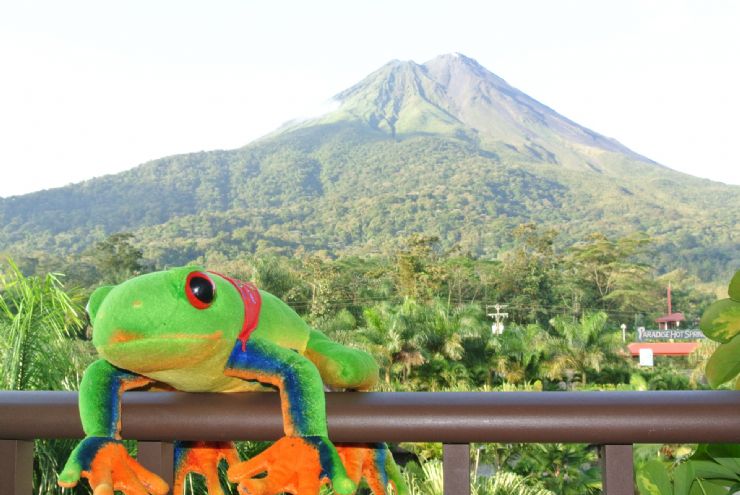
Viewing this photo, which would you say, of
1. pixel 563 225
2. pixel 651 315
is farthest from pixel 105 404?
pixel 563 225

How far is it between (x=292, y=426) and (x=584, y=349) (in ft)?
66.2

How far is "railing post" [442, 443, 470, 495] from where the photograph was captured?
1.89ft

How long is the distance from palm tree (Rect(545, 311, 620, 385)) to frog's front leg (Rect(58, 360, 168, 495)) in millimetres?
19738

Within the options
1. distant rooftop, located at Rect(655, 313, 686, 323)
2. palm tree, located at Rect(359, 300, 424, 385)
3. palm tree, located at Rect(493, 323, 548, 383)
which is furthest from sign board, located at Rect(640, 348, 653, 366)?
distant rooftop, located at Rect(655, 313, 686, 323)

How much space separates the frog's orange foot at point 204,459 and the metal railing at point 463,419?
0.06 meters

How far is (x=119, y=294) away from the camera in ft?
1.71

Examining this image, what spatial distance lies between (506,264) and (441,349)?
16.6 meters

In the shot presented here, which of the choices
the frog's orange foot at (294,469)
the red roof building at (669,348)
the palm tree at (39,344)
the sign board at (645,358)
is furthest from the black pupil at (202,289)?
the red roof building at (669,348)

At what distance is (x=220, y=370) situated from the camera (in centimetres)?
56

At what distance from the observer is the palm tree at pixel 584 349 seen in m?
19.6

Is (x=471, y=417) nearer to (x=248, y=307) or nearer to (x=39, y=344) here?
(x=248, y=307)

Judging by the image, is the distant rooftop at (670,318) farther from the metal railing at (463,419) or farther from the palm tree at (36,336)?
the metal railing at (463,419)

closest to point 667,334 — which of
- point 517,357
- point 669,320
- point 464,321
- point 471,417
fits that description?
point 669,320

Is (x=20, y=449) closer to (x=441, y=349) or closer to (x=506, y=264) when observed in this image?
(x=441, y=349)
